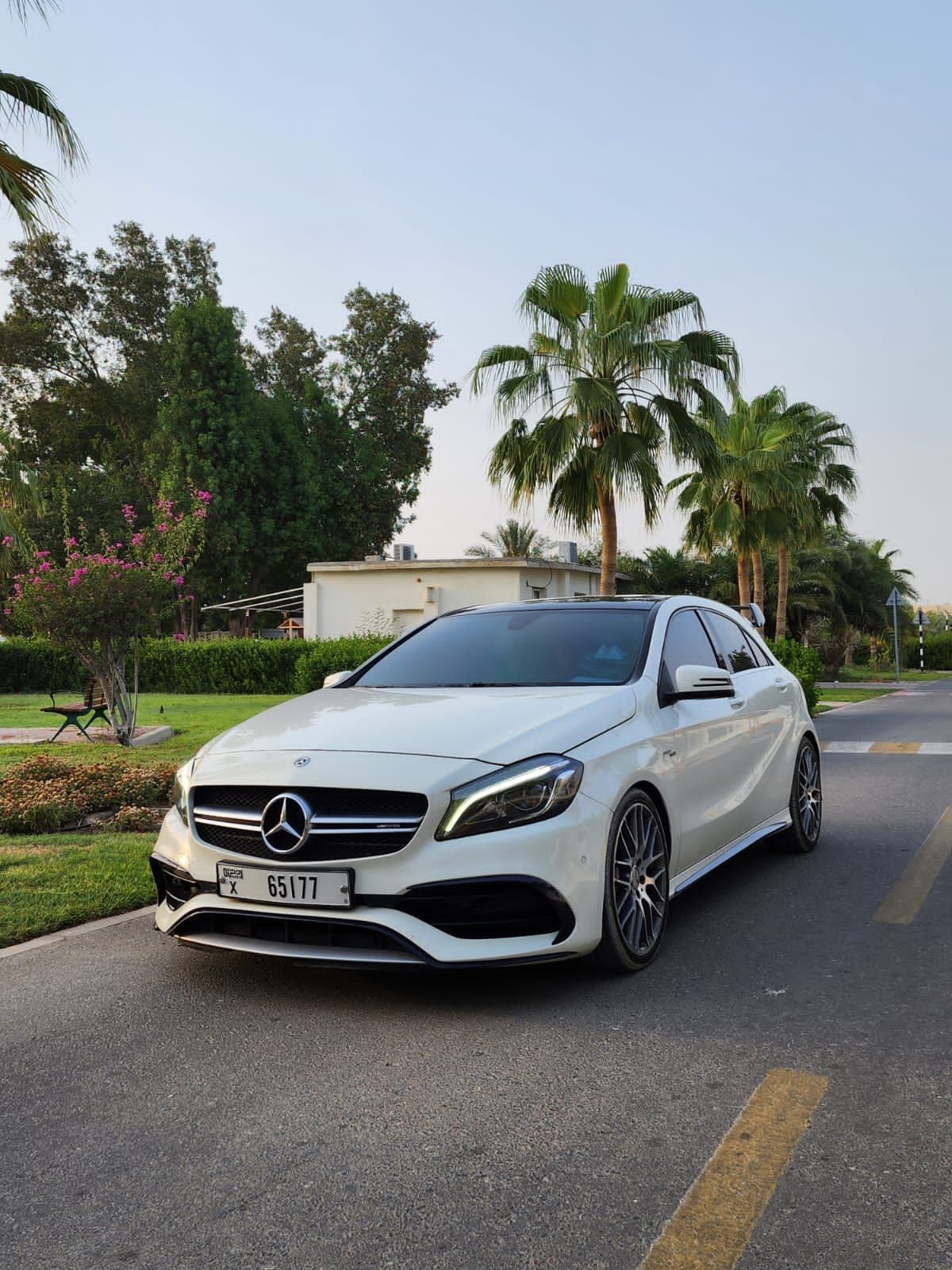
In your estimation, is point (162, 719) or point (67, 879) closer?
point (67, 879)

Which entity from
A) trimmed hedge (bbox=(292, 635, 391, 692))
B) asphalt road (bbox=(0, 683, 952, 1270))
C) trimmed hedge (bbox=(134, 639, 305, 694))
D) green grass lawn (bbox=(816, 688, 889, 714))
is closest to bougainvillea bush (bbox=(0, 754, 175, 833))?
asphalt road (bbox=(0, 683, 952, 1270))

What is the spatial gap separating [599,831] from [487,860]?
52cm

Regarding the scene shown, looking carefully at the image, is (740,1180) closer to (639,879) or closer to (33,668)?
(639,879)

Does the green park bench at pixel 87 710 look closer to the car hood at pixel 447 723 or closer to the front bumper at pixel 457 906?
the car hood at pixel 447 723

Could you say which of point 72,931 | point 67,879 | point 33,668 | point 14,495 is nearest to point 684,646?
point 72,931

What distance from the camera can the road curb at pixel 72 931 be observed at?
5461 millimetres

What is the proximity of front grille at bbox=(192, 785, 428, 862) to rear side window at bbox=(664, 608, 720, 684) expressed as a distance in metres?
1.84

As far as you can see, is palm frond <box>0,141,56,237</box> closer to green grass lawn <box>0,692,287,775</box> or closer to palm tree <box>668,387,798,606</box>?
green grass lawn <box>0,692,287,775</box>

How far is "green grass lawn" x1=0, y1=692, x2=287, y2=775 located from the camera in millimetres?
13867

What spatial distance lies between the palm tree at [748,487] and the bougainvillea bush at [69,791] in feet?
72.5

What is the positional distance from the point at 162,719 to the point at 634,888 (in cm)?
1633

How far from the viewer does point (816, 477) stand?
37.5 m

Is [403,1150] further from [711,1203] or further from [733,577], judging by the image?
[733,577]

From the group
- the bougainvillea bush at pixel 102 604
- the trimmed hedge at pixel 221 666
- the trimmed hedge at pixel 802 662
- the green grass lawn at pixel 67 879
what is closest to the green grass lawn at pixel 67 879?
the green grass lawn at pixel 67 879
